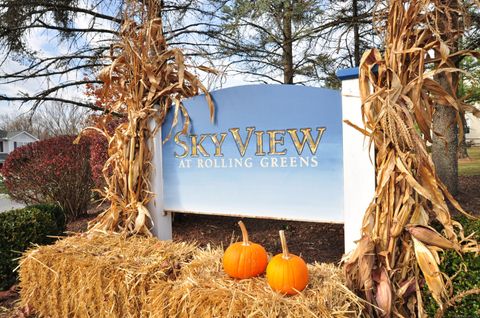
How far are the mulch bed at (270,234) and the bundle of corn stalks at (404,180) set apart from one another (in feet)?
3.32

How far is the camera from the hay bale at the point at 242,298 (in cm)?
150

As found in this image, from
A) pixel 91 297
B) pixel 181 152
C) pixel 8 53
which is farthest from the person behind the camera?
pixel 8 53

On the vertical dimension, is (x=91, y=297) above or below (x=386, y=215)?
below

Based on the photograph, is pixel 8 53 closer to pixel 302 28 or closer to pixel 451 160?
pixel 302 28

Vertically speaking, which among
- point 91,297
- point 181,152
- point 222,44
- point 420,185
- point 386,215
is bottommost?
point 91,297

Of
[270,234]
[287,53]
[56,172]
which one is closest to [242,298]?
[270,234]

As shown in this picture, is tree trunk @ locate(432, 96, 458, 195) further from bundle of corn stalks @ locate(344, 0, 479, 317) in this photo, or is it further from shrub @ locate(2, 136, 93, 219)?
shrub @ locate(2, 136, 93, 219)

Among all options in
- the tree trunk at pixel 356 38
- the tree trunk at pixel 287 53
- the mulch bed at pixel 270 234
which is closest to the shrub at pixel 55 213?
the mulch bed at pixel 270 234

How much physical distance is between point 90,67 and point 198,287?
5606mm

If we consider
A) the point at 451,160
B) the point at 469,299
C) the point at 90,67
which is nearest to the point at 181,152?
the point at 469,299

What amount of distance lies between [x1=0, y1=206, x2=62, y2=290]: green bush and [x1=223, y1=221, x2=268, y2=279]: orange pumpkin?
2597mm

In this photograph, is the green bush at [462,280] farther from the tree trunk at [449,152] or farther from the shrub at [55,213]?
the shrub at [55,213]

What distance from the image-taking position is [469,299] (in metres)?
1.70

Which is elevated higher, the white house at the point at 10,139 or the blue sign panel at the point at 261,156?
the white house at the point at 10,139
